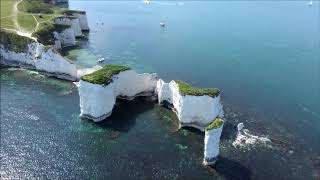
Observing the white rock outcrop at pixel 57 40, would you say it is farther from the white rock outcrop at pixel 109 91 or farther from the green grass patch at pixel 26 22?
the white rock outcrop at pixel 109 91

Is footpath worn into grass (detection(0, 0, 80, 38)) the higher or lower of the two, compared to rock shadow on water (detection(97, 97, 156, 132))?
higher

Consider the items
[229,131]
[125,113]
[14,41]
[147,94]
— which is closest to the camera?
[229,131]

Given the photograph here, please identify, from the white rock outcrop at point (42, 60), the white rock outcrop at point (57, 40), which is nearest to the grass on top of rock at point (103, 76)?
the white rock outcrop at point (42, 60)

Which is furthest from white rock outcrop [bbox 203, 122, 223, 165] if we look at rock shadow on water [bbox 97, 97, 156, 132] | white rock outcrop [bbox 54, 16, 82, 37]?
white rock outcrop [bbox 54, 16, 82, 37]

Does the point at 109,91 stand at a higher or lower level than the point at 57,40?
lower

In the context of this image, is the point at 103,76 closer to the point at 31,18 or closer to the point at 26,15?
the point at 31,18

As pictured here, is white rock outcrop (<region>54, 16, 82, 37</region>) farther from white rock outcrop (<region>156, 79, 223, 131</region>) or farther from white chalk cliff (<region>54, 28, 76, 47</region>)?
white rock outcrop (<region>156, 79, 223, 131</region>)

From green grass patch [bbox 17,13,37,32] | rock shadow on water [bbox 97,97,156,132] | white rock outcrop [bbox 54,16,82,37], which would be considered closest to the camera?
rock shadow on water [bbox 97,97,156,132]

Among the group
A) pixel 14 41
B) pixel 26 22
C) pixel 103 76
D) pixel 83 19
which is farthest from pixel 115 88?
pixel 83 19
